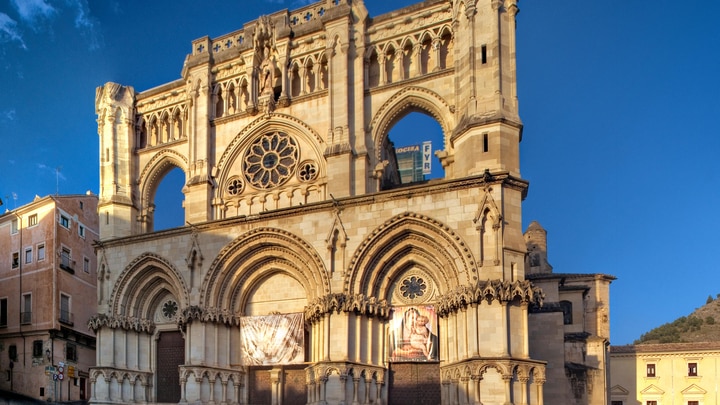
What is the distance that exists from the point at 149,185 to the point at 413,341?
41.6 ft

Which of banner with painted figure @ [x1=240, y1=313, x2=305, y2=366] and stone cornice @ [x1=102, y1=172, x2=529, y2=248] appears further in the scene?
banner with painted figure @ [x1=240, y1=313, x2=305, y2=366]

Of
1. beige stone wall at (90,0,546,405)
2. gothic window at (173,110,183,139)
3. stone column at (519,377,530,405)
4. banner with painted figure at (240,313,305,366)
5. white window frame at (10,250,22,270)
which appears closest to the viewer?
stone column at (519,377,530,405)

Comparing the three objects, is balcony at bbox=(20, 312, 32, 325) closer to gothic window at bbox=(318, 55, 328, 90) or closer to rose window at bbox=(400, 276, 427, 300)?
gothic window at bbox=(318, 55, 328, 90)

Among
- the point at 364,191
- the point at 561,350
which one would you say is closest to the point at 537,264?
the point at 561,350

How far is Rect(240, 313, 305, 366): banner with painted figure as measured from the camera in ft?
71.4

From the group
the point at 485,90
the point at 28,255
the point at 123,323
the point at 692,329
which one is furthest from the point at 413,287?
the point at 692,329

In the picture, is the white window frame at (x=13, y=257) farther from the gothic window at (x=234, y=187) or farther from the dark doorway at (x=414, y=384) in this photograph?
the dark doorway at (x=414, y=384)

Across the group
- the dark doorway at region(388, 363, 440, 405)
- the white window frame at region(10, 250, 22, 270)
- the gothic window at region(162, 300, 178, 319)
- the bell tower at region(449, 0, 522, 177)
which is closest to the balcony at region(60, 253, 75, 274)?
the white window frame at region(10, 250, 22, 270)

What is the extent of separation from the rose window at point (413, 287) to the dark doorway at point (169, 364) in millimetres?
8268

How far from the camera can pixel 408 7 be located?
23.1 m

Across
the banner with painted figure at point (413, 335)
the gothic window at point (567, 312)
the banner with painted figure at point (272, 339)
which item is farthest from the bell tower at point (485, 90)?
the gothic window at point (567, 312)

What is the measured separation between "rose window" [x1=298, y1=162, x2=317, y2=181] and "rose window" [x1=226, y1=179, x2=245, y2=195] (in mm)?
2343

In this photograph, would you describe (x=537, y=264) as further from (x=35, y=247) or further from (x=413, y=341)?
(x=35, y=247)

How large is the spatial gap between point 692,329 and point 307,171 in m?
63.2
